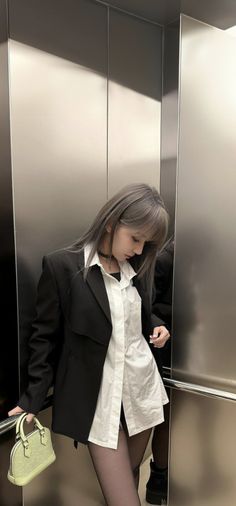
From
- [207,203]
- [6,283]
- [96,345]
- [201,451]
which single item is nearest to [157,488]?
[201,451]

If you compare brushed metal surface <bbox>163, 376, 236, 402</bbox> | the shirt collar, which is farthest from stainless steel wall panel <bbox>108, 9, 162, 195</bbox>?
brushed metal surface <bbox>163, 376, 236, 402</bbox>

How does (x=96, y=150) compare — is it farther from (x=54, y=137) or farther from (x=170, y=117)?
(x=170, y=117)

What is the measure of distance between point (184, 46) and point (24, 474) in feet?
6.87

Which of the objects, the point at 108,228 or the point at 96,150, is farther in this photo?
the point at 96,150

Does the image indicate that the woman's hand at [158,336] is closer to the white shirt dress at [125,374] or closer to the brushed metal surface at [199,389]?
the white shirt dress at [125,374]

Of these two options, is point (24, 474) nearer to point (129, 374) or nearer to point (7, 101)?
point (129, 374)

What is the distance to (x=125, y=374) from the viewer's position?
1.74m

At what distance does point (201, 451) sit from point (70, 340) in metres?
1.11

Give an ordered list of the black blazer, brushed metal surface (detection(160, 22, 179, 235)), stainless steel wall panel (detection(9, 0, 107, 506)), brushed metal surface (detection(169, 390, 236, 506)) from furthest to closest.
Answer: brushed metal surface (detection(160, 22, 179, 235)) < brushed metal surface (detection(169, 390, 236, 506)) < stainless steel wall panel (detection(9, 0, 107, 506)) < the black blazer

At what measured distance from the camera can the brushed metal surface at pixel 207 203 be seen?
78.9 inches

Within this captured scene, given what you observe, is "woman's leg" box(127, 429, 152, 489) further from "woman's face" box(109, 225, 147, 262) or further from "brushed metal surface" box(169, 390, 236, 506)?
"woman's face" box(109, 225, 147, 262)

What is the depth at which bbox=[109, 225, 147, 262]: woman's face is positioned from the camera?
63.5 inches

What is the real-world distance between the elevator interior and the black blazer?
0.22 meters

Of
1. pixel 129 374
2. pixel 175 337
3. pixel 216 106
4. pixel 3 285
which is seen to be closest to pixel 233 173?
pixel 216 106
